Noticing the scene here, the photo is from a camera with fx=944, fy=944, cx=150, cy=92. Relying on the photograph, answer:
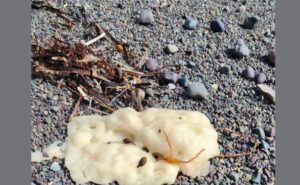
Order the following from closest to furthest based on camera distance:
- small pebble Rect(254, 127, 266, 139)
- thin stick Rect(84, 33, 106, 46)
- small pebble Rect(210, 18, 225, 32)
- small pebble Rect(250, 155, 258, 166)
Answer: small pebble Rect(250, 155, 258, 166)
small pebble Rect(254, 127, 266, 139)
thin stick Rect(84, 33, 106, 46)
small pebble Rect(210, 18, 225, 32)

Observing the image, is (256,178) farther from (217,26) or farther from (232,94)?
(217,26)

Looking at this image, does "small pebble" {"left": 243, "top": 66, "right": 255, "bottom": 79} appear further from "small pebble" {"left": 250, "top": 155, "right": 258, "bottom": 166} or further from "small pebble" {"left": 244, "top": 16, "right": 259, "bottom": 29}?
"small pebble" {"left": 250, "top": 155, "right": 258, "bottom": 166}

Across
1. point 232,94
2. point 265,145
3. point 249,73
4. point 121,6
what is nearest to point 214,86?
point 232,94

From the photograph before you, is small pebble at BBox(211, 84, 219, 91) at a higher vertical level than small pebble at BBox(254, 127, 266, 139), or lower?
higher

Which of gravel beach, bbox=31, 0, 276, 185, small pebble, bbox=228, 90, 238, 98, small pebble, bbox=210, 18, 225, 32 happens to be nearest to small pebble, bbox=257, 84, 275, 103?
gravel beach, bbox=31, 0, 276, 185

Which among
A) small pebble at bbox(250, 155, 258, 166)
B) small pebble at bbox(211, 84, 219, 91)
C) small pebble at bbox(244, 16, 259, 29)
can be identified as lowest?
small pebble at bbox(250, 155, 258, 166)

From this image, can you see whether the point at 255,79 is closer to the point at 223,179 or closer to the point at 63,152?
the point at 223,179
